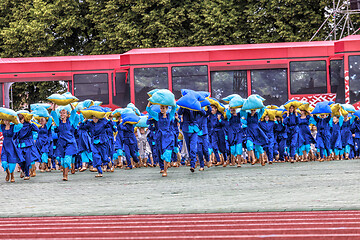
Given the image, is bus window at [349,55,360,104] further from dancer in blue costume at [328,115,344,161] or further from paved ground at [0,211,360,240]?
paved ground at [0,211,360,240]

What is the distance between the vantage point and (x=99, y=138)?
15055 millimetres

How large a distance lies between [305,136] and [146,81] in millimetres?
6498

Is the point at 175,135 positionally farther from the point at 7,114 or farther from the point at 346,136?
the point at 346,136

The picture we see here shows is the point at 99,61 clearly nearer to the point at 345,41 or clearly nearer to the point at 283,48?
the point at 283,48

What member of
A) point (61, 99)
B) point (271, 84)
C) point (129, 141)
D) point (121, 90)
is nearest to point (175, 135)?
point (61, 99)

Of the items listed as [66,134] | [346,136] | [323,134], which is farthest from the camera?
[346,136]

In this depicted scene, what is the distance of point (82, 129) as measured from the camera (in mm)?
15406

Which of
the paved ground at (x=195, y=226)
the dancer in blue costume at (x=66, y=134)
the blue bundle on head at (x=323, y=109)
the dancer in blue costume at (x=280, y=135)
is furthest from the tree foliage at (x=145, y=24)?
the paved ground at (x=195, y=226)

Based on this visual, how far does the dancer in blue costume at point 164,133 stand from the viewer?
13.7m

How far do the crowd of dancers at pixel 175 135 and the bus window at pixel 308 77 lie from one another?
100 inches

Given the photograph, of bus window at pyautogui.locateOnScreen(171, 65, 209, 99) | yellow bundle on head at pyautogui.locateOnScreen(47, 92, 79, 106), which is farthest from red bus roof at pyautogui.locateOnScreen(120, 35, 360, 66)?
yellow bundle on head at pyautogui.locateOnScreen(47, 92, 79, 106)

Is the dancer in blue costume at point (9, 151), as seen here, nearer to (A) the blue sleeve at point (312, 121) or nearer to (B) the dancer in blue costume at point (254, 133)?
(B) the dancer in blue costume at point (254, 133)

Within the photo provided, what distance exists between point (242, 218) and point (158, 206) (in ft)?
5.18

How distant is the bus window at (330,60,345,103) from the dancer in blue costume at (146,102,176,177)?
958 centimetres
